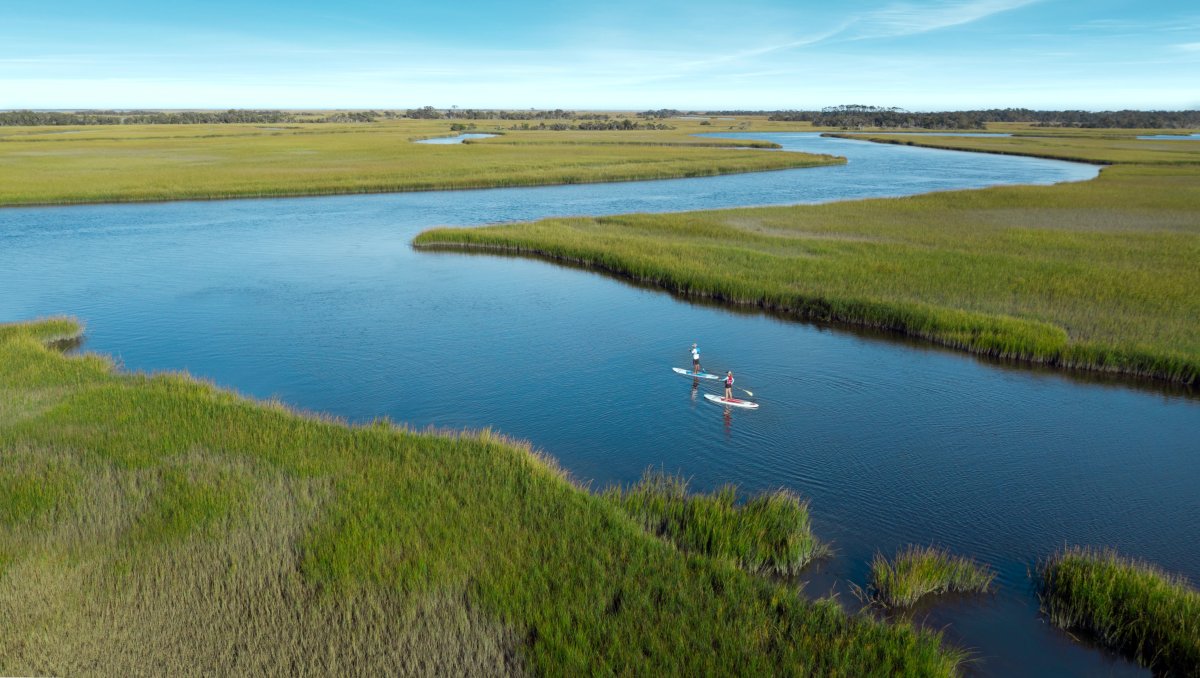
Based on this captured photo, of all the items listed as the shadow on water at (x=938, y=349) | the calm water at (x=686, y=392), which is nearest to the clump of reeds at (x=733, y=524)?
the calm water at (x=686, y=392)

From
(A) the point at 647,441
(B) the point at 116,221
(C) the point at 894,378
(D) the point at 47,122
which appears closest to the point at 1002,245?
(C) the point at 894,378

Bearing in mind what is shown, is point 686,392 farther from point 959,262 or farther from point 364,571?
point 959,262

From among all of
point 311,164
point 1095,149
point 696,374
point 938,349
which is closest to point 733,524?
point 696,374

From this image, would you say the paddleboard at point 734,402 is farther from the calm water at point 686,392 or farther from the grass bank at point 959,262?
the grass bank at point 959,262

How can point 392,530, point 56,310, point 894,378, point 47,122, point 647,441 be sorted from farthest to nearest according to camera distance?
1. point 47,122
2. point 56,310
3. point 894,378
4. point 647,441
5. point 392,530

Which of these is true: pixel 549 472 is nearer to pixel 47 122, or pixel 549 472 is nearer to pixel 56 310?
pixel 56 310

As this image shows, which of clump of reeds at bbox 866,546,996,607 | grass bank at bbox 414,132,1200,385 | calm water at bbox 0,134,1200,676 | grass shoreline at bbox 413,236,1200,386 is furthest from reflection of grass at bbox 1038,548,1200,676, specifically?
grass bank at bbox 414,132,1200,385

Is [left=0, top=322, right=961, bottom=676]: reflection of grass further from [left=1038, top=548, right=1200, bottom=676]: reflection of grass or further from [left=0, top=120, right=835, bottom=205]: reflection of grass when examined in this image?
[left=0, top=120, right=835, bottom=205]: reflection of grass
